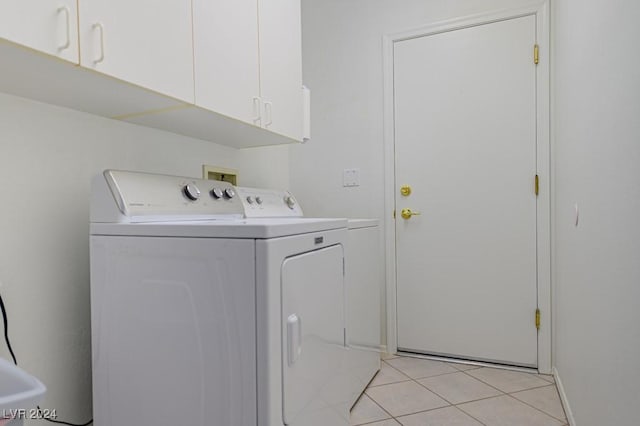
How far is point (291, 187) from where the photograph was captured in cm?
293

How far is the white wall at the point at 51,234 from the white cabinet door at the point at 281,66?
62 cm

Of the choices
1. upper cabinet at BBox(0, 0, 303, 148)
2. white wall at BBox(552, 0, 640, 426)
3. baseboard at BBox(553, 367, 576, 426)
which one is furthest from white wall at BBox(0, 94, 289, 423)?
baseboard at BBox(553, 367, 576, 426)

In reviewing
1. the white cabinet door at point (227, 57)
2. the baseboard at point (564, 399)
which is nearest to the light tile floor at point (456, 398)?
the baseboard at point (564, 399)

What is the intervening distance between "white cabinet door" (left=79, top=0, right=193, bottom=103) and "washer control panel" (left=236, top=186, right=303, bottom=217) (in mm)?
690

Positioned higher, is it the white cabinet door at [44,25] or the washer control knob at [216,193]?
the white cabinet door at [44,25]

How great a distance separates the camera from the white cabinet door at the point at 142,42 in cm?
100

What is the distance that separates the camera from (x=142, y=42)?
1133 mm

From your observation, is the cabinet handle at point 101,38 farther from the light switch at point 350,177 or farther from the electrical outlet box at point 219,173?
the light switch at point 350,177

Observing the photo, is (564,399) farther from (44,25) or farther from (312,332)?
(44,25)

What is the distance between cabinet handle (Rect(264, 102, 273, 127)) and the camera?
1747 millimetres

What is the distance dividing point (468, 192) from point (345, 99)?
1.03 m

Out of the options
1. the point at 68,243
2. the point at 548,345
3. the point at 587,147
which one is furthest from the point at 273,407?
the point at 548,345

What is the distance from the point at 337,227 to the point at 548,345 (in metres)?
1.62

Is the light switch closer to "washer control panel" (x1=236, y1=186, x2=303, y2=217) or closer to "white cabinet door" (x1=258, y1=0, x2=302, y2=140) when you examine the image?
"washer control panel" (x1=236, y1=186, x2=303, y2=217)
